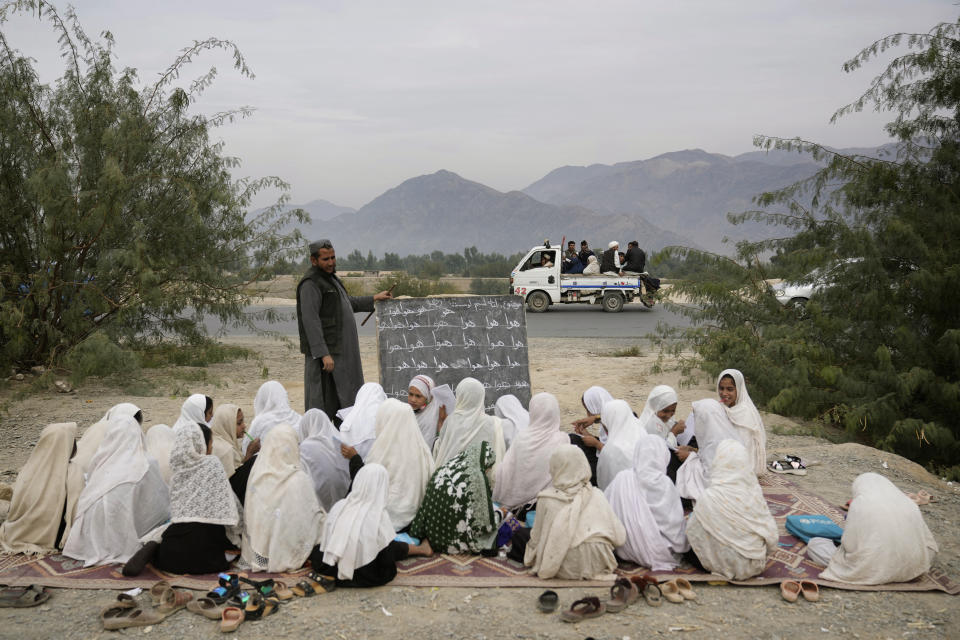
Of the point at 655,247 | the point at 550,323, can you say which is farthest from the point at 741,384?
the point at 655,247

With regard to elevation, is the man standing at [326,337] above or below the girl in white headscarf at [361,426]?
above

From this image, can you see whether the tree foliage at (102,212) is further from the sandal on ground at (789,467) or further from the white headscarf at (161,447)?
the sandal on ground at (789,467)

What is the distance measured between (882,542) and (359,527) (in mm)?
2625

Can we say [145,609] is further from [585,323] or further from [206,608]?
[585,323]

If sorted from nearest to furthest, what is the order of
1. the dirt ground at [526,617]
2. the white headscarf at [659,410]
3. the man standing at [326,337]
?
the dirt ground at [526,617] → the white headscarf at [659,410] → the man standing at [326,337]

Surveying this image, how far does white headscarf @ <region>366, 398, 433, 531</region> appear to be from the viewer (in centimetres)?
438

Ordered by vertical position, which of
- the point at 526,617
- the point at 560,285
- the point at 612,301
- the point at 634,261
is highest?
the point at 634,261

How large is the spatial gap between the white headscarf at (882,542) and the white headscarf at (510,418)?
2304 mm

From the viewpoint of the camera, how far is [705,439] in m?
4.98

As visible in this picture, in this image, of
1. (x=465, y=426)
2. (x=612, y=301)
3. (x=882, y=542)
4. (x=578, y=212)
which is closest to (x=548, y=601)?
(x=465, y=426)

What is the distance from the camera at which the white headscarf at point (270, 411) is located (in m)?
5.26

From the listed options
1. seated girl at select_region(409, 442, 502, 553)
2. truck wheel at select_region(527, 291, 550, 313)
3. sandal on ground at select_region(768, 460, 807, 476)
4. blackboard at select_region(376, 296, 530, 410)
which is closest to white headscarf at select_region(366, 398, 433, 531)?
seated girl at select_region(409, 442, 502, 553)

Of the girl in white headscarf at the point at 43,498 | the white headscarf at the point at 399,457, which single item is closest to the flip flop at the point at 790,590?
the white headscarf at the point at 399,457

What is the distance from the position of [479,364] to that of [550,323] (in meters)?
9.68
